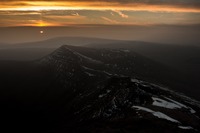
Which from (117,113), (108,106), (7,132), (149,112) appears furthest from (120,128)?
(7,132)

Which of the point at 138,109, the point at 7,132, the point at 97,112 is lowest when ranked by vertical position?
the point at 7,132

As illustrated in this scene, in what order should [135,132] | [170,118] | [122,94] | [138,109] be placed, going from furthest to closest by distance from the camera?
[122,94], [138,109], [170,118], [135,132]

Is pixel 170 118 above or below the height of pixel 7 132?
above

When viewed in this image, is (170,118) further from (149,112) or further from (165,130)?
(165,130)

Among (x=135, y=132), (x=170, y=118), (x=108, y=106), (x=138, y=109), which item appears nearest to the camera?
(x=135, y=132)

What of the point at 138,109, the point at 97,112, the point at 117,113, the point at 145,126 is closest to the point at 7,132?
the point at 97,112

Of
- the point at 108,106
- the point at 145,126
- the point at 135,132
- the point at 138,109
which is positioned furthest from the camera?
the point at 108,106

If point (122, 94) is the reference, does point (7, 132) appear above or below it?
below

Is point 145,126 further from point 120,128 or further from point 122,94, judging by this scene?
point 122,94

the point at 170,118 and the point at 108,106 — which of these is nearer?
the point at 170,118
